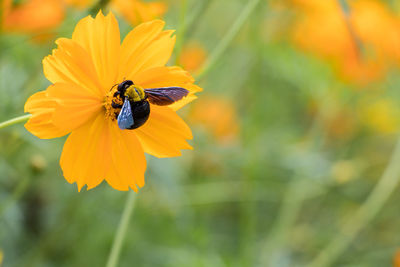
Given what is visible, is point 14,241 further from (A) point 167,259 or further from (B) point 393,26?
(B) point 393,26

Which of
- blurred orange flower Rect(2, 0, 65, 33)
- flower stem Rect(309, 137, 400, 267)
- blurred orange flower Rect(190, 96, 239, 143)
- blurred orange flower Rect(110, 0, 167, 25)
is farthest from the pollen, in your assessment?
blurred orange flower Rect(190, 96, 239, 143)

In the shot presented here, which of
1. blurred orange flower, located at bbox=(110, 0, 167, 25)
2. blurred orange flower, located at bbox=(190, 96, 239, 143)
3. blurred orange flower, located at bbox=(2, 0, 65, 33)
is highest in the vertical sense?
blurred orange flower, located at bbox=(190, 96, 239, 143)

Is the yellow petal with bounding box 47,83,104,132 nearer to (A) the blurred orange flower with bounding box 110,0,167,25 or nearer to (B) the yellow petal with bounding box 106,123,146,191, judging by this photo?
(B) the yellow petal with bounding box 106,123,146,191

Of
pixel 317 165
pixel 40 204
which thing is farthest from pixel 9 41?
pixel 317 165

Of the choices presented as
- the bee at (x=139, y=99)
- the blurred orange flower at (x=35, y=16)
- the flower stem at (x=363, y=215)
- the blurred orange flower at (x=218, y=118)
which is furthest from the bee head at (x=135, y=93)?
the blurred orange flower at (x=218, y=118)

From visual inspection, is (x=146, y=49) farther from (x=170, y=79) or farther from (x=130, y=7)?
(x=130, y=7)

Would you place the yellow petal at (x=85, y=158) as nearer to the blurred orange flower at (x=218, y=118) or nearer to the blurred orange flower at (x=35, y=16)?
the blurred orange flower at (x=35, y=16)
